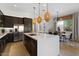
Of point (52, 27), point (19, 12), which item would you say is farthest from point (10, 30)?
point (52, 27)

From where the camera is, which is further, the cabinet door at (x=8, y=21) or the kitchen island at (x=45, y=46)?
the cabinet door at (x=8, y=21)

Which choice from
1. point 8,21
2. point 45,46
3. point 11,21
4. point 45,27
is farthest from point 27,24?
point 45,46

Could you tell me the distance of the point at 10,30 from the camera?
32.9 feet

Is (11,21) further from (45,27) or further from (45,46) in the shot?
(45,46)

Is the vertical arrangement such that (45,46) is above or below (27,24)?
below

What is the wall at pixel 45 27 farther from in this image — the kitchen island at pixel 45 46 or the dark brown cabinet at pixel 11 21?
the kitchen island at pixel 45 46

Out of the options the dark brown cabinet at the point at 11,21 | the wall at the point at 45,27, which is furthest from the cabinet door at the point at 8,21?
the wall at the point at 45,27

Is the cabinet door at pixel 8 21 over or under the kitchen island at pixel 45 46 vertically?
over

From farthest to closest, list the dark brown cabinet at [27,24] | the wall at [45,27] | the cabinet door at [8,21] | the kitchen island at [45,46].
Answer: the wall at [45,27] → the dark brown cabinet at [27,24] → the cabinet door at [8,21] → the kitchen island at [45,46]

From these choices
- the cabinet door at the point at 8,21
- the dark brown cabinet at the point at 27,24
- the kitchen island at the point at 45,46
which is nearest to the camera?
the kitchen island at the point at 45,46

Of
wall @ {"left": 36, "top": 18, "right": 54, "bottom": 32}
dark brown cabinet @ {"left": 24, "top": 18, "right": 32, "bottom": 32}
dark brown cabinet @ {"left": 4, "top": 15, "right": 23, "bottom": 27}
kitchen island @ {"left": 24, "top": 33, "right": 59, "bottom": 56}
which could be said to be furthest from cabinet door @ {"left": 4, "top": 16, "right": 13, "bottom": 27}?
kitchen island @ {"left": 24, "top": 33, "right": 59, "bottom": 56}

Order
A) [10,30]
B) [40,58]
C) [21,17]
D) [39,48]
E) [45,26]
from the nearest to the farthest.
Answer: [40,58], [39,48], [10,30], [21,17], [45,26]

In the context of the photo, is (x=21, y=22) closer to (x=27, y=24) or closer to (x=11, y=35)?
(x=27, y=24)

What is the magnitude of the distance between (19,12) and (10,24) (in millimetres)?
1727
